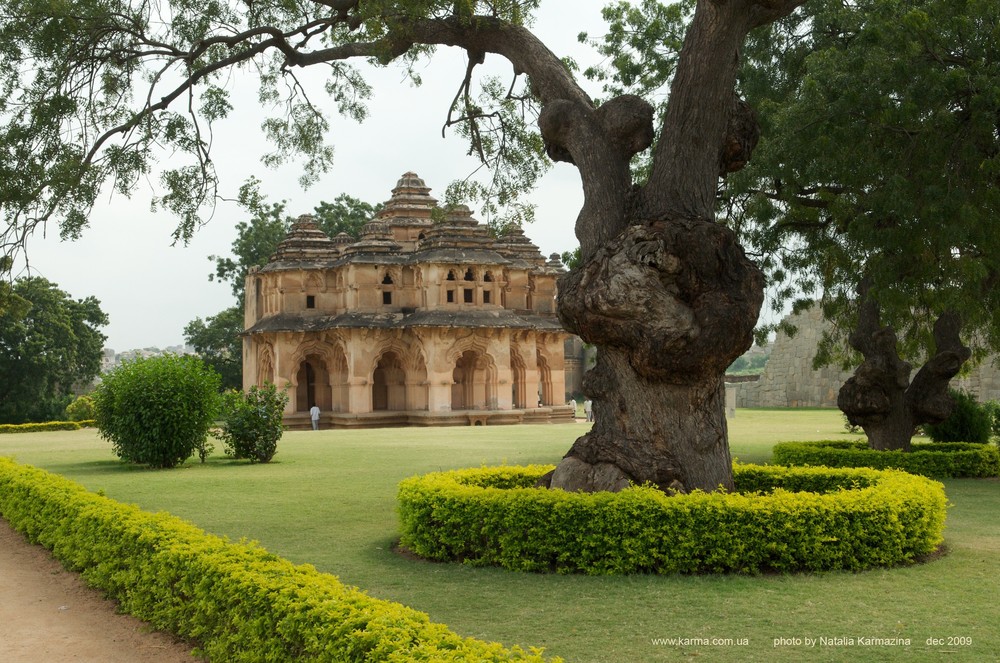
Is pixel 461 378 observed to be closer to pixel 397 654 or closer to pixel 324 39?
pixel 324 39

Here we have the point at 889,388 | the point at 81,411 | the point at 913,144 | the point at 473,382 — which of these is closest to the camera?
the point at 913,144

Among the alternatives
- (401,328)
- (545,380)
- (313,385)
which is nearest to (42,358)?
(313,385)

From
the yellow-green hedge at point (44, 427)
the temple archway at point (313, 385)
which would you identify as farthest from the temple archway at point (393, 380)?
the yellow-green hedge at point (44, 427)

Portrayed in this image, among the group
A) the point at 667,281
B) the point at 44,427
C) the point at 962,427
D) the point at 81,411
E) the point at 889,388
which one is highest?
the point at 667,281

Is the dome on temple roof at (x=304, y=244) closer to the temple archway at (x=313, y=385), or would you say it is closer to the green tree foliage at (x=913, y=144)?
the temple archway at (x=313, y=385)

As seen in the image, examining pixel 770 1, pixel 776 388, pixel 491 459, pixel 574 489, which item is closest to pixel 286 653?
pixel 574 489

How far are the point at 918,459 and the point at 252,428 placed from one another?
10867mm

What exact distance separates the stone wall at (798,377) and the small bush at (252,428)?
88.6 ft

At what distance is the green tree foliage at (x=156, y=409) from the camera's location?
54.1 feet

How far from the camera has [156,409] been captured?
16.5 metres

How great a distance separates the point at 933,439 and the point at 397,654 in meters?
16.0

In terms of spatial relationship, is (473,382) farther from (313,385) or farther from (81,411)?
(81,411)

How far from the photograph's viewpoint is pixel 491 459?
17141 mm

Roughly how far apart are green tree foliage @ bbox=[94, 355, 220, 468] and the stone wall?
93.2 feet
